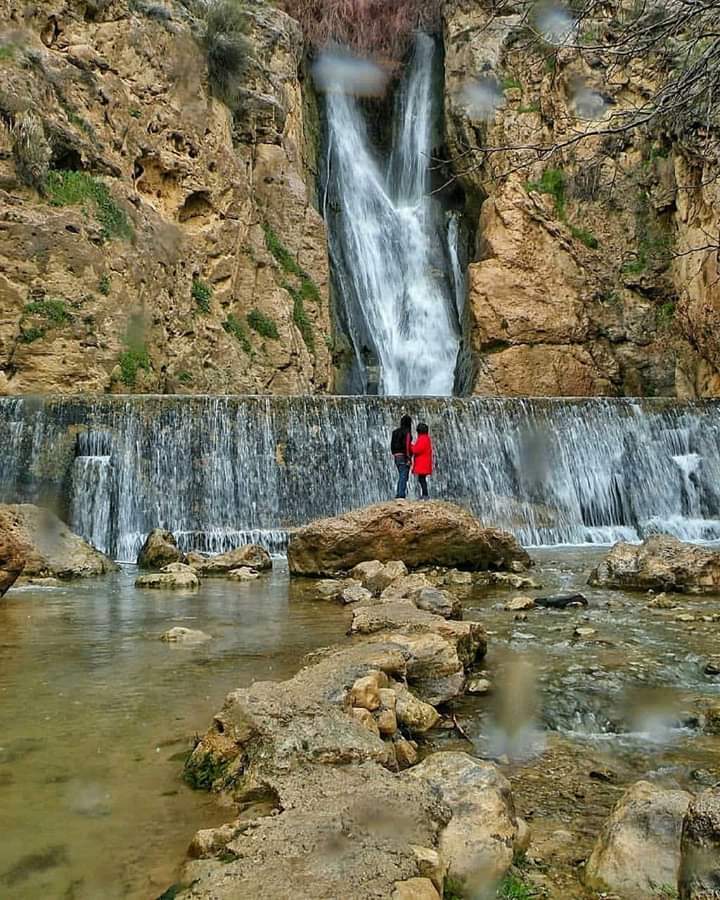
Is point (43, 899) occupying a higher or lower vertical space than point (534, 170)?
lower

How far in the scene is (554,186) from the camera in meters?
20.9

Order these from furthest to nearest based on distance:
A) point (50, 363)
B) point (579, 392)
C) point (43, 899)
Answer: point (579, 392) → point (50, 363) → point (43, 899)

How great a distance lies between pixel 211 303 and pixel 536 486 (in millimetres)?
8060

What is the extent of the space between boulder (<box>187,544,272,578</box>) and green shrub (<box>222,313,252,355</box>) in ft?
28.6

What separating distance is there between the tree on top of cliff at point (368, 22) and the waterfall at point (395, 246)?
568 mm

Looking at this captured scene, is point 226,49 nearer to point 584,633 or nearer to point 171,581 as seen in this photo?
point 171,581

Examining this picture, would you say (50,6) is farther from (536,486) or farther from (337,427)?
(536,486)

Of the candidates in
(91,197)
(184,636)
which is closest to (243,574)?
(184,636)

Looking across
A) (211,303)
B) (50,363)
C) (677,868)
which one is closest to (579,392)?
(211,303)

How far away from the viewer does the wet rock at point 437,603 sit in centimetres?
564

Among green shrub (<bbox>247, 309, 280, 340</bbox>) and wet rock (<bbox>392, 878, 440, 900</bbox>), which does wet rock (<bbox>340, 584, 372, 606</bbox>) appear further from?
green shrub (<bbox>247, 309, 280, 340</bbox>)

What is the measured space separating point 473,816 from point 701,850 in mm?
595

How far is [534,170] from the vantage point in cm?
2042

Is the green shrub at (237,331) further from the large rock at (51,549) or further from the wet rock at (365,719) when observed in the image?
the wet rock at (365,719)
